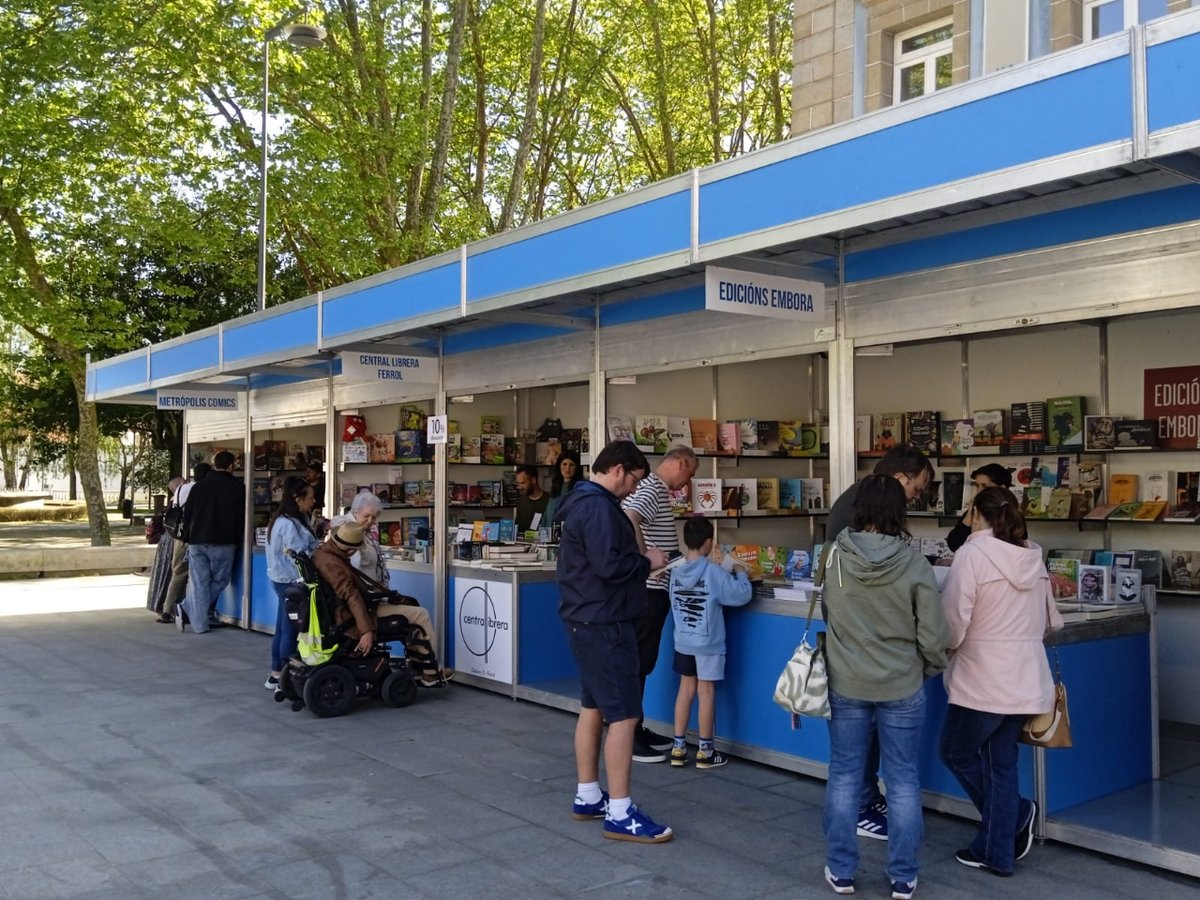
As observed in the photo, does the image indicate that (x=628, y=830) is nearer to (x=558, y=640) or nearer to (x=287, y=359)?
(x=558, y=640)

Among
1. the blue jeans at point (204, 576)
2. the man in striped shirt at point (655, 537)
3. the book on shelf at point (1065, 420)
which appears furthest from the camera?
the blue jeans at point (204, 576)

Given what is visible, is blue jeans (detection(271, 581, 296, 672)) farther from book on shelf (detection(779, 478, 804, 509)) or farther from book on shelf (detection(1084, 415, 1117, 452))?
book on shelf (detection(1084, 415, 1117, 452))

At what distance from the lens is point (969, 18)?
929 cm

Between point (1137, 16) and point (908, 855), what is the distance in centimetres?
703

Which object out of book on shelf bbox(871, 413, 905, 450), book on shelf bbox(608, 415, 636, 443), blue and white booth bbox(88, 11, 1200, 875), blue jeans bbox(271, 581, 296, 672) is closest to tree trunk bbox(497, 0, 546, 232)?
blue and white booth bbox(88, 11, 1200, 875)

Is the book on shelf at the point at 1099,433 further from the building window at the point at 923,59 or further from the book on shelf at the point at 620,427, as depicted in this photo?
the building window at the point at 923,59

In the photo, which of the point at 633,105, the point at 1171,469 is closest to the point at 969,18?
the point at 1171,469

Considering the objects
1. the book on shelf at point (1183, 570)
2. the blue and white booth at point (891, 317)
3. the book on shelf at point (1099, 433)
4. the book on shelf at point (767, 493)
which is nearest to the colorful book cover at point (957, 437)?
the blue and white booth at point (891, 317)

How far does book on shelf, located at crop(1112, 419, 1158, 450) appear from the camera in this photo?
6.83 m

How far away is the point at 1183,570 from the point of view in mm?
6605

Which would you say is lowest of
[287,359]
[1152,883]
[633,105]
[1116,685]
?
[1152,883]

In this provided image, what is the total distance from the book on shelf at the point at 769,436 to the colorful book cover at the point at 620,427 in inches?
59.8

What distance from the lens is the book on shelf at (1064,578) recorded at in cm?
555

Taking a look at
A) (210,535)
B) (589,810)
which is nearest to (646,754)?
(589,810)
